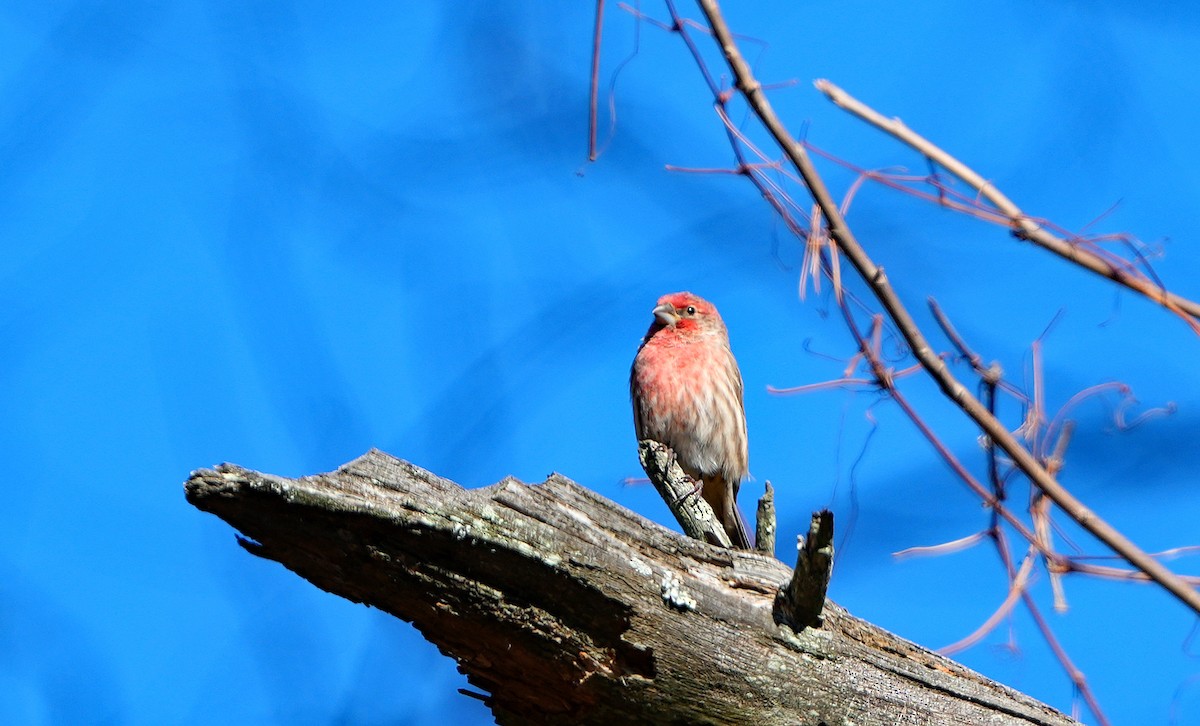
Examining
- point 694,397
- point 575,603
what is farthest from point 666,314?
point 575,603

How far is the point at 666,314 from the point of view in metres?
7.31

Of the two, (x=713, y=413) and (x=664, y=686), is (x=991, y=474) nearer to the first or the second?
(x=664, y=686)

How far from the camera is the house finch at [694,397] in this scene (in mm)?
7039

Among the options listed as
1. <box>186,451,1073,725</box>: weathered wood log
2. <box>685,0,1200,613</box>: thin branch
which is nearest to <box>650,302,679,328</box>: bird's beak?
<box>186,451,1073,725</box>: weathered wood log

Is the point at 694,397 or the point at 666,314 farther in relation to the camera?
the point at 666,314

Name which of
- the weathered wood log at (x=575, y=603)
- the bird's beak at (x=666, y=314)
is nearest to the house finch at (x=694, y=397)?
the bird's beak at (x=666, y=314)

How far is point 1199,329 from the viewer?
7.84 feet

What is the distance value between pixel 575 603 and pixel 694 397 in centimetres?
403

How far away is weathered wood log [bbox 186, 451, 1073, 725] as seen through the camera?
2.87m

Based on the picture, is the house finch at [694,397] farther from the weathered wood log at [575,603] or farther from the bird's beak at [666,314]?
the weathered wood log at [575,603]

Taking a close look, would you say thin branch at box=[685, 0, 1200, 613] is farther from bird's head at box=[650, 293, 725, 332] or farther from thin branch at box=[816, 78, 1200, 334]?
bird's head at box=[650, 293, 725, 332]

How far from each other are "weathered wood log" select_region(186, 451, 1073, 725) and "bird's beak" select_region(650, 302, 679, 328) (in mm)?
3987

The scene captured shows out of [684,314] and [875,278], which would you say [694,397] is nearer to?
[684,314]

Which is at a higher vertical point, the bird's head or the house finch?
the bird's head
